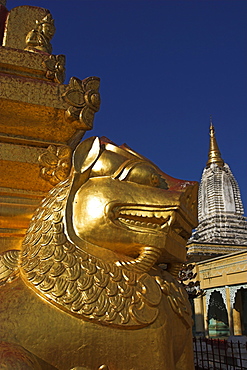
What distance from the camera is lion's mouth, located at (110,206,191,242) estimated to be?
5.91 ft

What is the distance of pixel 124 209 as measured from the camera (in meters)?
1.81

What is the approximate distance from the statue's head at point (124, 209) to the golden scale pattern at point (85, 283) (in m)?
0.07

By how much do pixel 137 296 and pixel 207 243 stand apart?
80.6 feet

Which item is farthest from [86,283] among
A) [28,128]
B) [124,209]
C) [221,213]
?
[221,213]

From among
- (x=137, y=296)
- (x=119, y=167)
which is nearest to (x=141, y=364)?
(x=137, y=296)

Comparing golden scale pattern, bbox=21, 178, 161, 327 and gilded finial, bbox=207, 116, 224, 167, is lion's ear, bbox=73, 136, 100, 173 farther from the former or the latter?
gilded finial, bbox=207, 116, 224, 167

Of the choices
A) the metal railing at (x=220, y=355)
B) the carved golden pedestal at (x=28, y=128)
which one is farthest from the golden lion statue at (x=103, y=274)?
the metal railing at (x=220, y=355)

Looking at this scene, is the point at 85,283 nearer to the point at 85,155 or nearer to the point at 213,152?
the point at 85,155

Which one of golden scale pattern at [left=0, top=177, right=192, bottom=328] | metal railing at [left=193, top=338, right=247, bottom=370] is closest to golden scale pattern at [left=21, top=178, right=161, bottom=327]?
golden scale pattern at [left=0, top=177, right=192, bottom=328]

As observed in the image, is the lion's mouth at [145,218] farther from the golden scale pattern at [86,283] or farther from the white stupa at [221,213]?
the white stupa at [221,213]

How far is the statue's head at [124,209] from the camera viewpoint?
1758 mm

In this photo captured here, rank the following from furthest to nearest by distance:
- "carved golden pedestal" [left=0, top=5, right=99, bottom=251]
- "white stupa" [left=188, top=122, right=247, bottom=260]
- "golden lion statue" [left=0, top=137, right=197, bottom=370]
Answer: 1. "white stupa" [left=188, top=122, right=247, bottom=260]
2. "carved golden pedestal" [left=0, top=5, right=99, bottom=251]
3. "golden lion statue" [left=0, top=137, right=197, bottom=370]

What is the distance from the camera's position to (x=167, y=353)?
1634 millimetres

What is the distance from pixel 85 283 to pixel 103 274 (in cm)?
10
